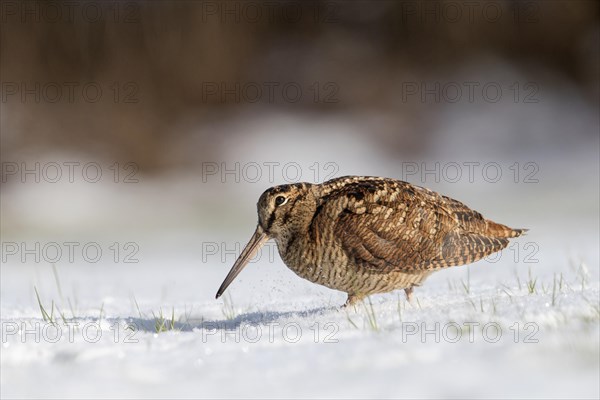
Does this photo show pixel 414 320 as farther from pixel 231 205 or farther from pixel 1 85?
pixel 1 85

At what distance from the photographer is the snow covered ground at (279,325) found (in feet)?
10.9

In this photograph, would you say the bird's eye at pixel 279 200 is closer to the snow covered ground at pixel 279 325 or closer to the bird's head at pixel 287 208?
the bird's head at pixel 287 208

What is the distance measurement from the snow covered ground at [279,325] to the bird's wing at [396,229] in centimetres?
25

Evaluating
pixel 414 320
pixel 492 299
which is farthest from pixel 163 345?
pixel 492 299

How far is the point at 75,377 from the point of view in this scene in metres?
3.63

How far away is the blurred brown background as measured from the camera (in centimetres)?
1570

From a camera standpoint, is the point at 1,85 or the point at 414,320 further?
the point at 1,85

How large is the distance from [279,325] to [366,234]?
0.81m

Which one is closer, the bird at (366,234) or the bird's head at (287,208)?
the bird at (366,234)

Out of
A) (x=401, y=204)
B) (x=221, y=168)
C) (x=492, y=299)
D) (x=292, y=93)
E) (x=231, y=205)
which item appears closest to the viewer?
(x=492, y=299)

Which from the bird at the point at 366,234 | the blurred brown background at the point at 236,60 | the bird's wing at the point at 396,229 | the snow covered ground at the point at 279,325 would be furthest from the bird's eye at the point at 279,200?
the blurred brown background at the point at 236,60

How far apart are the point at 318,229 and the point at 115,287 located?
3427mm

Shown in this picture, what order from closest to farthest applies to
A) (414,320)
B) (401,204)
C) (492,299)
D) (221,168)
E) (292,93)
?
(414,320)
(492,299)
(401,204)
(221,168)
(292,93)

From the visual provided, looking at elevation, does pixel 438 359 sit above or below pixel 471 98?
below
